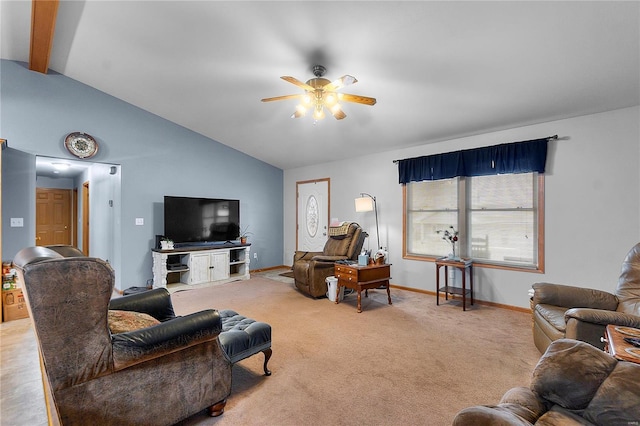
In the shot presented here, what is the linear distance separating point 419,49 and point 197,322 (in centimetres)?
281

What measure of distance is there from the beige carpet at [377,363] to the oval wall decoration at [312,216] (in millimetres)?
2549

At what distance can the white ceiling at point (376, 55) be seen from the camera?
7.52 feet

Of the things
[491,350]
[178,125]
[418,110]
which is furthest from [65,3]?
[491,350]

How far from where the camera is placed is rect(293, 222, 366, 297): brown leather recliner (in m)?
4.42

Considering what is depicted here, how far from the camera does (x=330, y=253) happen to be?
500 centimetres

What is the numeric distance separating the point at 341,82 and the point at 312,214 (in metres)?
4.24

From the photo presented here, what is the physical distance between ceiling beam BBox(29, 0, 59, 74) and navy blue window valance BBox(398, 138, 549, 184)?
4615 mm

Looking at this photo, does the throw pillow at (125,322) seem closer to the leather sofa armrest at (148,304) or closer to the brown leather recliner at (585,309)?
the leather sofa armrest at (148,304)

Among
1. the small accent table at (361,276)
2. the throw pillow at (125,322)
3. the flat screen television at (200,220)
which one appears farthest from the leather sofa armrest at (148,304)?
the flat screen television at (200,220)

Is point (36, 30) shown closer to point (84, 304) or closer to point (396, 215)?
point (84, 304)

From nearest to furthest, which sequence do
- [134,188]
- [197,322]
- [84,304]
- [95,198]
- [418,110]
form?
[84,304], [197,322], [418,110], [134,188], [95,198]

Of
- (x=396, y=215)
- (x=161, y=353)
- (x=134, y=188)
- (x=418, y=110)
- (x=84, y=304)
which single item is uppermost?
(x=418, y=110)

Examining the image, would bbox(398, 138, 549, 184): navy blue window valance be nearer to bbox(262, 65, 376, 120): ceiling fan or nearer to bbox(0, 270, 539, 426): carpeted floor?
bbox(0, 270, 539, 426): carpeted floor

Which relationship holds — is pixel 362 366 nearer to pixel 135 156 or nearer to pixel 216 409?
pixel 216 409
